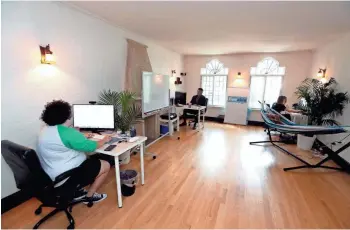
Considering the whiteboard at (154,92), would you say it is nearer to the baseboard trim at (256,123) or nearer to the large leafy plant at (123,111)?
the large leafy plant at (123,111)

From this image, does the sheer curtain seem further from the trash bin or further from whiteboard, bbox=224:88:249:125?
whiteboard, bbox=224:88:249:125

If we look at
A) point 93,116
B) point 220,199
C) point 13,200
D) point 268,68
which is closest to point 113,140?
point 93,116

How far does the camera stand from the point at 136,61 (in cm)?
404

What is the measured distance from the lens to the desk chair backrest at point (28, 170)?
1.44 metres

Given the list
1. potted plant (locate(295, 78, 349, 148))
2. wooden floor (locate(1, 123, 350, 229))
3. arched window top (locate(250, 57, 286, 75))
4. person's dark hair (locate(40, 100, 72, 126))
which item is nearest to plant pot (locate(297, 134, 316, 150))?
potted plant (locate(295, 78, 349, 148))

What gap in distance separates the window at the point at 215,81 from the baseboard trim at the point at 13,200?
6158 mm

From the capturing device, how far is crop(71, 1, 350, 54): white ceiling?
2516 mm

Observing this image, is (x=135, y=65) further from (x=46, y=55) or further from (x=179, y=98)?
(x=179, y=98)

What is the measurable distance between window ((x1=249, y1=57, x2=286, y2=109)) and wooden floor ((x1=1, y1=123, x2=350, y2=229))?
131 inches

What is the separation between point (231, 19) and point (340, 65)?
268 centimetres

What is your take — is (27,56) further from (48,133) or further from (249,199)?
(249,199)

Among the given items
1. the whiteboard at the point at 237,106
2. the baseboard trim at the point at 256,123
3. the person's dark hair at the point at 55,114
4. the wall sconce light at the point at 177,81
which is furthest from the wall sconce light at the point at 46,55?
the baseboard trim at the point at 256,123

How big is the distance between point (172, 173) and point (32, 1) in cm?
288

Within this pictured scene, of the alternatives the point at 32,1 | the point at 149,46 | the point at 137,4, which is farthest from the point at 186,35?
the point at 32,1
